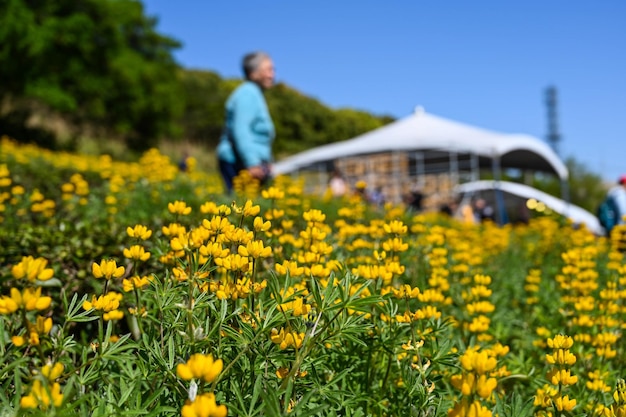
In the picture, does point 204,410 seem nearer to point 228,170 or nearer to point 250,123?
point 250,123

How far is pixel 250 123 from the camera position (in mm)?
5184

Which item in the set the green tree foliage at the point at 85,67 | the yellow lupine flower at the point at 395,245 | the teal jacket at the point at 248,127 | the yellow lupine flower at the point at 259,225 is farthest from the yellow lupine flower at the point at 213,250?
the green tree foliage at the point at 85,67

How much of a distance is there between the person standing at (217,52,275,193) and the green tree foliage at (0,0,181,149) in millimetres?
17030

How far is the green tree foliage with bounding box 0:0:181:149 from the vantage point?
1944 centimetres

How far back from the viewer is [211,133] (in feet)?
158

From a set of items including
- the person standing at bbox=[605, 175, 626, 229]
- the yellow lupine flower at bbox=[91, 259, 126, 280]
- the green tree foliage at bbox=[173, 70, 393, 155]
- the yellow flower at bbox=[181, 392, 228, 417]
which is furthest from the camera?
the green tree foliage at bbox=[173, 70, 393, 155]

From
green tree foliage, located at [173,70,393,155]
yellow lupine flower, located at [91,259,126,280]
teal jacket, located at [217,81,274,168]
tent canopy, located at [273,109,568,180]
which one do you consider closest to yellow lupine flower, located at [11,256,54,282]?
yellow lupine flower, located at [91,259,126,280]

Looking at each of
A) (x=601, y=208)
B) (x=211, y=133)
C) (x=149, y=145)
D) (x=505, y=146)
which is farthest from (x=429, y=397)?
(x=211, y=133)

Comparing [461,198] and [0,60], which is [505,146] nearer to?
[461,198]

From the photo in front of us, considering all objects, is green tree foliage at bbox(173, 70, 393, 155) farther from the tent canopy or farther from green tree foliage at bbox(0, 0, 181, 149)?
the tent canopy

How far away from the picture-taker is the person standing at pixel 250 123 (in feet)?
16.7

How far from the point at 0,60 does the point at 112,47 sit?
633 cm

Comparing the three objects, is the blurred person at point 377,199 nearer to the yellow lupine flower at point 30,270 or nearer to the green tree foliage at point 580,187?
the yellow lupine flower at point 30,270

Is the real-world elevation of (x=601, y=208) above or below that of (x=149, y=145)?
below
